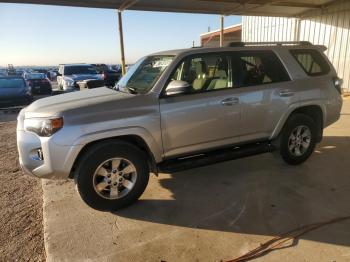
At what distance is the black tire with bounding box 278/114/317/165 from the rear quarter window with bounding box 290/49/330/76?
0.75 m

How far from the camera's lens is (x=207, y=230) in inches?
134

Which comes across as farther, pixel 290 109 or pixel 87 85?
pixel 87 85

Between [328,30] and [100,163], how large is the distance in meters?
12.7

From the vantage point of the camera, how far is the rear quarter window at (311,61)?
4.96 meters

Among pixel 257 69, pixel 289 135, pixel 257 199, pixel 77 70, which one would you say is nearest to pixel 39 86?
pixel 77 70

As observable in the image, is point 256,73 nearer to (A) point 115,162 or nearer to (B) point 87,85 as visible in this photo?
(A) point 115,162

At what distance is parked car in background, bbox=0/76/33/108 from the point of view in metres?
12.8

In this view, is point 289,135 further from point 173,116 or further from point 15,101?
point 15,101

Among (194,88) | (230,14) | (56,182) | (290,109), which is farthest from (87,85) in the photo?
(230,14)

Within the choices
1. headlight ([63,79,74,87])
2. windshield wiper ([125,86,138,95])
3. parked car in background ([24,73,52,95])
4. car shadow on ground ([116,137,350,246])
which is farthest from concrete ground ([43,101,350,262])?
parked car in background ([24,73,52,95])

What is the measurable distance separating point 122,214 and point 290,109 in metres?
2.92

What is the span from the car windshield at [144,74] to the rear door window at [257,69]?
99 cm

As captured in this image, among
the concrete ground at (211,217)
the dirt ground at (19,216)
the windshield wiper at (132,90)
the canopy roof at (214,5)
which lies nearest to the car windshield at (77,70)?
the canopy roof at (214,5)

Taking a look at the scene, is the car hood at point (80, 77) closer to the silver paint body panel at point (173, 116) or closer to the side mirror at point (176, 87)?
the silver paint body panel at point (173, 116)
